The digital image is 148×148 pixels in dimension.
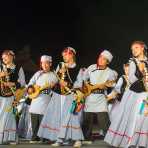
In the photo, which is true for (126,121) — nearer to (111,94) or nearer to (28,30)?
(111,94)

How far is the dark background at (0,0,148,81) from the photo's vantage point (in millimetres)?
12883

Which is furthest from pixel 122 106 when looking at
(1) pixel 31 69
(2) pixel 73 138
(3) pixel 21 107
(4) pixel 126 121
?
(1) pixel 31 69

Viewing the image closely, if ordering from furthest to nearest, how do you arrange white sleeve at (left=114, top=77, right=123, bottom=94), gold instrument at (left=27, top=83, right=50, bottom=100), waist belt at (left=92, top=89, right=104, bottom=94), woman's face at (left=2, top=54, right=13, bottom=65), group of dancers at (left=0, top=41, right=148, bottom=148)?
white sleeve at (left=114, top=77, right=123, bottom=94)
gold instrument at (left=27, top=83, right=50, bottom=100)
woman's face at (left=2, top=54, right=13, bottom=65)
waist belt at (left=92, top=89, right=104, bottom=94)
group of dancers at (left=0, top=41, right=148, bottom=148)

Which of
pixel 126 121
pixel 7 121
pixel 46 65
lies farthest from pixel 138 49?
pixel 7 121

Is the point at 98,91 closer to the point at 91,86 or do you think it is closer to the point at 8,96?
the point at 91,86

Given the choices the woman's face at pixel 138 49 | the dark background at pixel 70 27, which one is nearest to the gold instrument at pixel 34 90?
the woman's face at pixel 138 49

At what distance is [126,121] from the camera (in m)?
9.12

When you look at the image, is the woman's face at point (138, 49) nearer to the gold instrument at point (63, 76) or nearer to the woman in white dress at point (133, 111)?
the woman in white dress at point (133, 111)

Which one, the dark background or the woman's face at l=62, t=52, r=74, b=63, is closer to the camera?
the woman's face at l=62, t=52, r=74, b=63

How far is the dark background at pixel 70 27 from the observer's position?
12883 mm

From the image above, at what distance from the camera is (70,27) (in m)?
13.0

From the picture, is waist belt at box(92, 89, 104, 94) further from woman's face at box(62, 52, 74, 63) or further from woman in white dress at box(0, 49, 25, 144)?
woman in white dress at box(0, 49, 25, 144)

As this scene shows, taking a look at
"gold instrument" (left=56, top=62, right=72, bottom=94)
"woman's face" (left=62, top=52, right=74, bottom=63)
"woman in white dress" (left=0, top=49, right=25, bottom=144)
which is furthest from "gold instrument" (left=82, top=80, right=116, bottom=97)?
"woman in white dress" (left=0, top=49, right=25, bottom=144)

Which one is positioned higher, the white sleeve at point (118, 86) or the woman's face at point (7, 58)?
the woman's face at point (7, 58)
